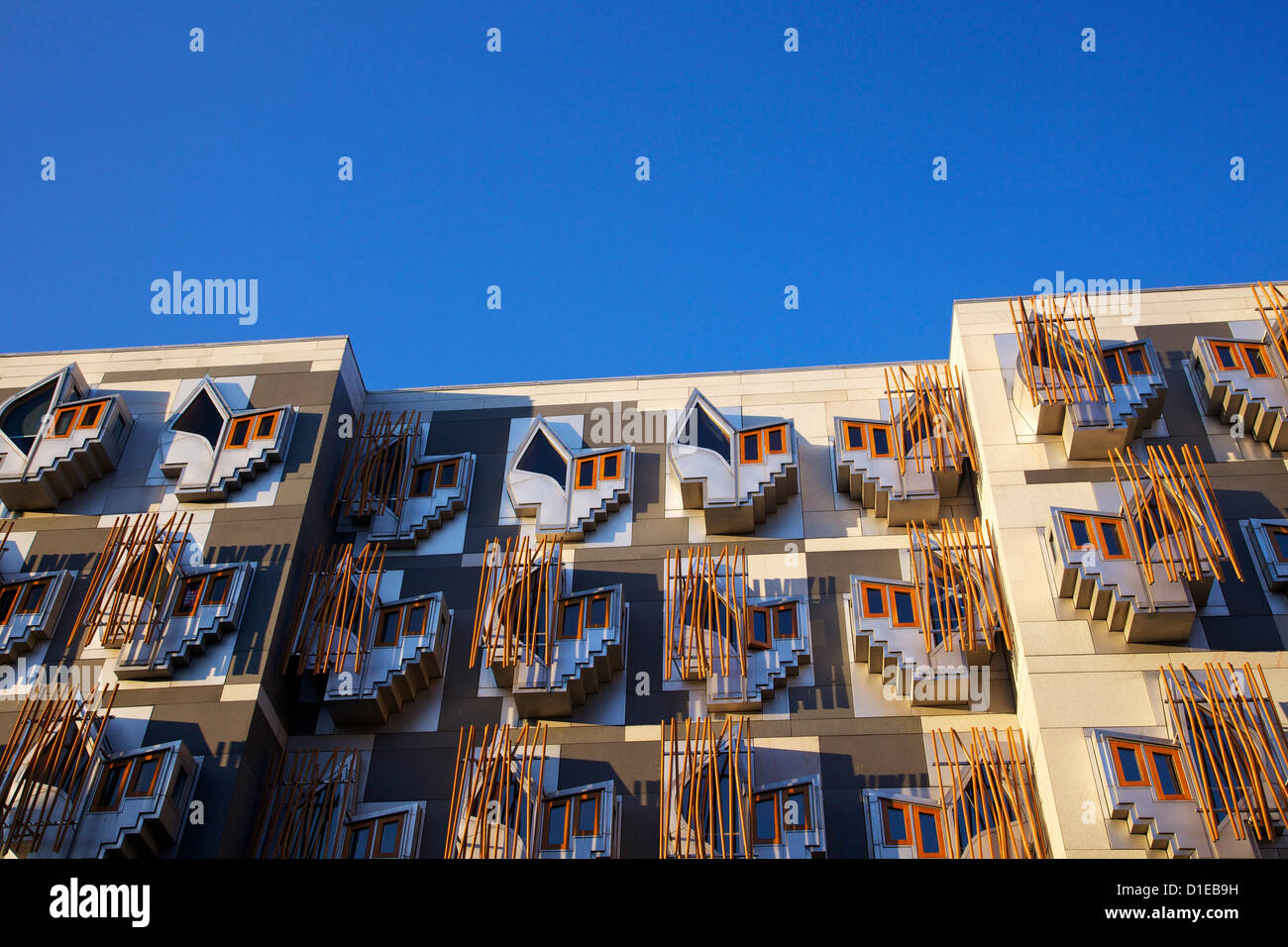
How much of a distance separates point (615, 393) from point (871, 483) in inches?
268

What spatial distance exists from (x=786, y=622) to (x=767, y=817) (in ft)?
13.7

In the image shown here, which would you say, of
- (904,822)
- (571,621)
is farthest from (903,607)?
(571,621)

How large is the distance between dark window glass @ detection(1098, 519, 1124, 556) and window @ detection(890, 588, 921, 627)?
3545 mm

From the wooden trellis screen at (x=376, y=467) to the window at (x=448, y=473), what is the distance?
735mm

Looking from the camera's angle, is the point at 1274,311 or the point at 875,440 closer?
the point at 875,440

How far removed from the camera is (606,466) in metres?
26.8

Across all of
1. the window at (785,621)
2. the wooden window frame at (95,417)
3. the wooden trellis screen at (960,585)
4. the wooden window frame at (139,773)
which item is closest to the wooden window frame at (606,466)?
the window at (785,621)

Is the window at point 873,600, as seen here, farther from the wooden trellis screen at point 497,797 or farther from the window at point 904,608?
the wooden trellis screen at point 497,797

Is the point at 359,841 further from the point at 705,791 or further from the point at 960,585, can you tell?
the point at 960,585

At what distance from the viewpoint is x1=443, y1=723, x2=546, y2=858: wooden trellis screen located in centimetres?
2047

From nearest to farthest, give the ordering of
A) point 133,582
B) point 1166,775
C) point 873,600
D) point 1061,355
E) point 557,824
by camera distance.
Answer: point 1166,775 < point 557,824 < point 873,600 < point 133,582 < point 1061,355

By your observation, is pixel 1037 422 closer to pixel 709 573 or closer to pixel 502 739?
pixel 709 573
